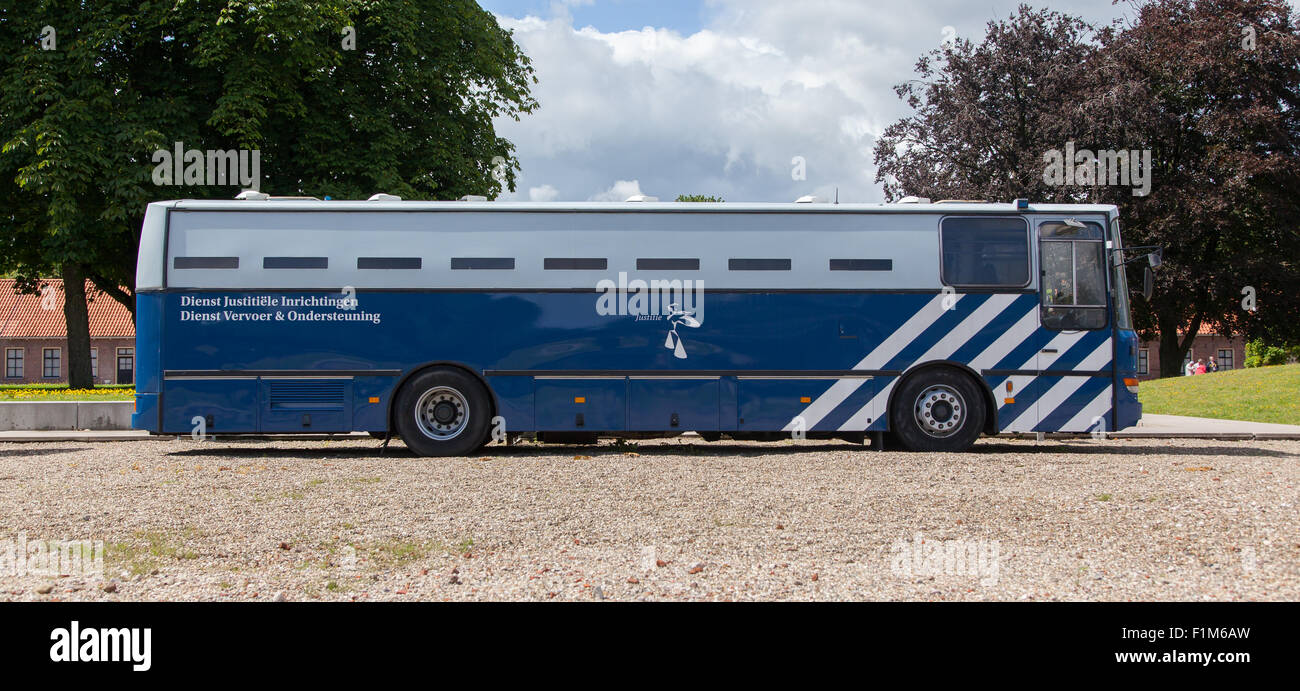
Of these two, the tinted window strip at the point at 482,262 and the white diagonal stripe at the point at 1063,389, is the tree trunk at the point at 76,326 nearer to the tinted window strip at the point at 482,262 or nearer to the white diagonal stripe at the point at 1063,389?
the tinted window strip at the point at 482,262

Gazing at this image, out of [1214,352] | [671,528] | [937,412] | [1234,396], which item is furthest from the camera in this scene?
[1214,352]

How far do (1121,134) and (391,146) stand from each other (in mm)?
23018

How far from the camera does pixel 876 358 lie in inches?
500

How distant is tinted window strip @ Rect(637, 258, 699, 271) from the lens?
12758mm

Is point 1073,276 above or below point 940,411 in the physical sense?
above

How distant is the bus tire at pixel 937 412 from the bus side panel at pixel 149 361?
9309 mm

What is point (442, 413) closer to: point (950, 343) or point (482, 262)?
point (482, 262)

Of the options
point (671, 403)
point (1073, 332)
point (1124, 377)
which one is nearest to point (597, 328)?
point (671, 403)

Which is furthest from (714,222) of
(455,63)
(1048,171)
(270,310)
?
(1048,171)

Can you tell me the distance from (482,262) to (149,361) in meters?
4.35

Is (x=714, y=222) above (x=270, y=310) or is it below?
above
